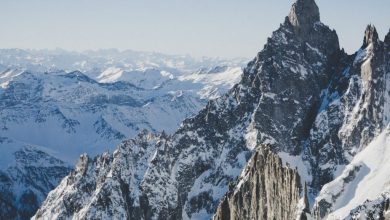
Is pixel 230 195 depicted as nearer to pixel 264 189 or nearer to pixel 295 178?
pixel 264 189

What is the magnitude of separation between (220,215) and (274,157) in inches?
754

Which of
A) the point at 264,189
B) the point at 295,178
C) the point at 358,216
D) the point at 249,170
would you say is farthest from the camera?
the point at 358,216

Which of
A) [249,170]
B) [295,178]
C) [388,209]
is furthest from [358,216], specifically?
[295,178]

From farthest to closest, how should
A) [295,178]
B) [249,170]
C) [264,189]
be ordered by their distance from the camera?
[249,170], [264,189], [295,178]

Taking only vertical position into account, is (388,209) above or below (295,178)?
below

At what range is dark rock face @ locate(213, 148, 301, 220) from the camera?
86125 millimetres

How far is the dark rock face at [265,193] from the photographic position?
8612 cm

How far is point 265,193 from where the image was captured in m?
92.6

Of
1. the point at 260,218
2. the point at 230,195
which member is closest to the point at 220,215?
the point at 230,195

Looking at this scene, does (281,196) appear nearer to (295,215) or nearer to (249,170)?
(295,215)

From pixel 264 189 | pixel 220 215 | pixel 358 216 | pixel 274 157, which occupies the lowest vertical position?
pixel 358 216

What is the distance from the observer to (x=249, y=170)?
326 ft

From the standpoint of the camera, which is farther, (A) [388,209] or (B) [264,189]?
(A) [388,209]

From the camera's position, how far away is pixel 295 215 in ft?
280
